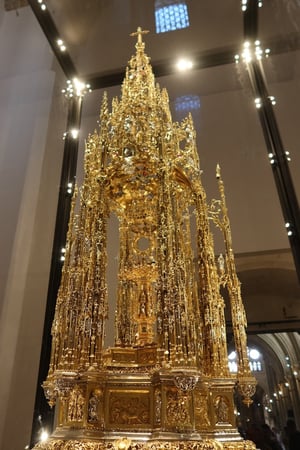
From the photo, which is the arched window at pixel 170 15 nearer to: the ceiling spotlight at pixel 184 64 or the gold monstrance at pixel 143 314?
the ceiling spotlight at pixel 184 64

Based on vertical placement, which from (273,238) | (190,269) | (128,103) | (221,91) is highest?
(221,91)

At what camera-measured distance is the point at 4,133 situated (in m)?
5.99

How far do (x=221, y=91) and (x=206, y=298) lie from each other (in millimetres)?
4834

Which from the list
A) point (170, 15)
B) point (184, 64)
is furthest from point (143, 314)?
point (170, 15)

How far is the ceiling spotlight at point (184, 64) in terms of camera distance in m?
7.00

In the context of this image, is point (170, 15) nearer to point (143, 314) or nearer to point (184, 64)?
point (184, 64)

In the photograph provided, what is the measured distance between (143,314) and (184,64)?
511 centimetres

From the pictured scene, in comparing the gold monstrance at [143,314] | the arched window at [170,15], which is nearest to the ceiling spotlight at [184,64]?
the arched window at [170,15]

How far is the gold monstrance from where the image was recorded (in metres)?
2.98

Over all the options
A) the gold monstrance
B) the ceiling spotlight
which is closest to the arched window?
the ceiling spotlight

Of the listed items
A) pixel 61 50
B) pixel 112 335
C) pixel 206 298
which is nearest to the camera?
pixel 206 298

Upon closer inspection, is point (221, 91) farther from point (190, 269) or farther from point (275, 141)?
point (190, 269)

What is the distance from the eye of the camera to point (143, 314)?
163 inches

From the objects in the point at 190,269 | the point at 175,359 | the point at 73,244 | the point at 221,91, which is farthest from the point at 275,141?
the point at 175,359
